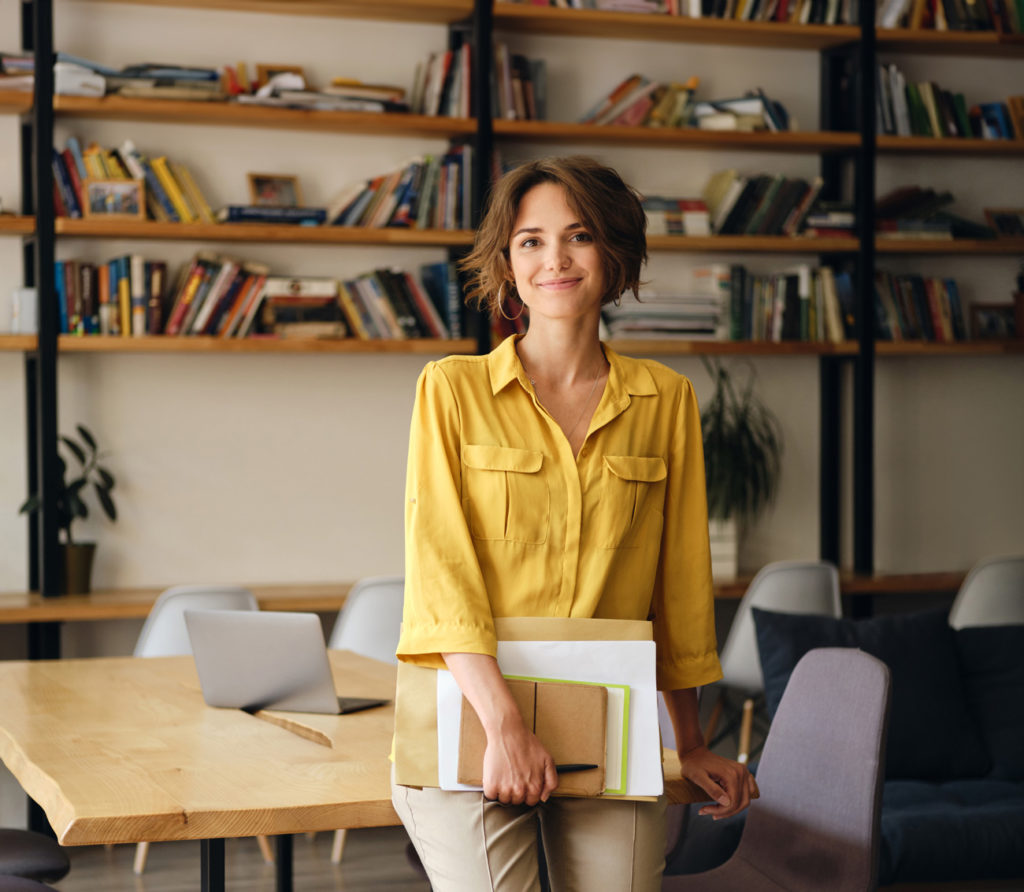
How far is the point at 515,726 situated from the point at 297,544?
10.6 feet

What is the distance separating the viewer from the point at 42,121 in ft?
12.9

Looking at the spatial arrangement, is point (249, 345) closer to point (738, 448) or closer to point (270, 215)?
point (270, 215)

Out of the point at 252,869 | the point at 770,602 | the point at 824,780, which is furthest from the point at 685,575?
the point at 252,869

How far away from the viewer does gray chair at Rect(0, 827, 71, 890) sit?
Result: 212 cm

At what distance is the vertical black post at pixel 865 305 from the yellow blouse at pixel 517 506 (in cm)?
328

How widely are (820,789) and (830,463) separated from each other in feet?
9.80

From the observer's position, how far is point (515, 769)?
1.34m

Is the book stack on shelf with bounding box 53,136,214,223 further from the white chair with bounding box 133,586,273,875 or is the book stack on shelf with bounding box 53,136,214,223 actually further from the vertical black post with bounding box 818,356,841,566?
the vertical black post with bounding box 818,356,841,566

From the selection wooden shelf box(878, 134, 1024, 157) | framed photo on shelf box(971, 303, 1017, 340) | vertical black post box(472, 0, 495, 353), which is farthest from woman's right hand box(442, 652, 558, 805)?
framed photo on shelf box(971, 303, 1017, 340)

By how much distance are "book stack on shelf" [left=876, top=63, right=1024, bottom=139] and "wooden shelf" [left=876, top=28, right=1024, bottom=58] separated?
0.30ft

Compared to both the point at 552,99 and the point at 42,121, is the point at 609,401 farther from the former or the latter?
the point at 552,99

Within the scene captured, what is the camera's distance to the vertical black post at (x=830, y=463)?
4.88 metres

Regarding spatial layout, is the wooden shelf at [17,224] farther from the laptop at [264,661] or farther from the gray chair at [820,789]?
the gray chair at [820,789]

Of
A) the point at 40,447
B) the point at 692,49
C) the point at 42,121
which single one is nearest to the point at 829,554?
the point at 692,49
